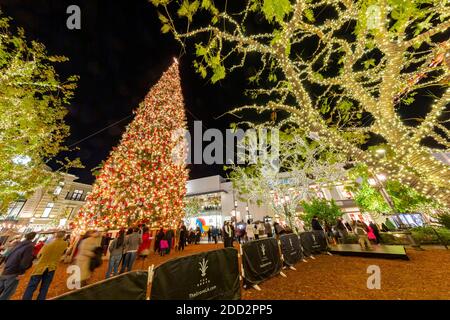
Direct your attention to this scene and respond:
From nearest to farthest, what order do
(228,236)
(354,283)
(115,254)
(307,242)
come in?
(354,283)
(115,254)
(307,242)
(228,236)

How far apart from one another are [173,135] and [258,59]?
797cm

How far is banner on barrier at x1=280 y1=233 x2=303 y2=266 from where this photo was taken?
6.38 meters

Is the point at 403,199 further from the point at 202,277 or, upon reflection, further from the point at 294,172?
the point at 202,277


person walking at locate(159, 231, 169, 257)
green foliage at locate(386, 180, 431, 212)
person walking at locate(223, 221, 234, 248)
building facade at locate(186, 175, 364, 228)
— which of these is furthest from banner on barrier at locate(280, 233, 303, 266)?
building facade at locate(186, 175, 364, 228)

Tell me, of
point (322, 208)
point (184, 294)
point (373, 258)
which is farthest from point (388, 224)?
point (184, 294)

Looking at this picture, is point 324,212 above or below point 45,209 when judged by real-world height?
below

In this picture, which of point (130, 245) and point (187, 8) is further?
point (130, 245)

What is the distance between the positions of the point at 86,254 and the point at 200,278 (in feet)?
12.8

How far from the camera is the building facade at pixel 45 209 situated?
29127 millimetres

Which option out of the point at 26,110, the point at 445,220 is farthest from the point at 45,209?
the point at 445,220

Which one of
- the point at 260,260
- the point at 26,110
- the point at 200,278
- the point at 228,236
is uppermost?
the point at 26,110

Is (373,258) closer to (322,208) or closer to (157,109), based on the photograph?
(322,208)

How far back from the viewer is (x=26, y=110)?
299 inches
